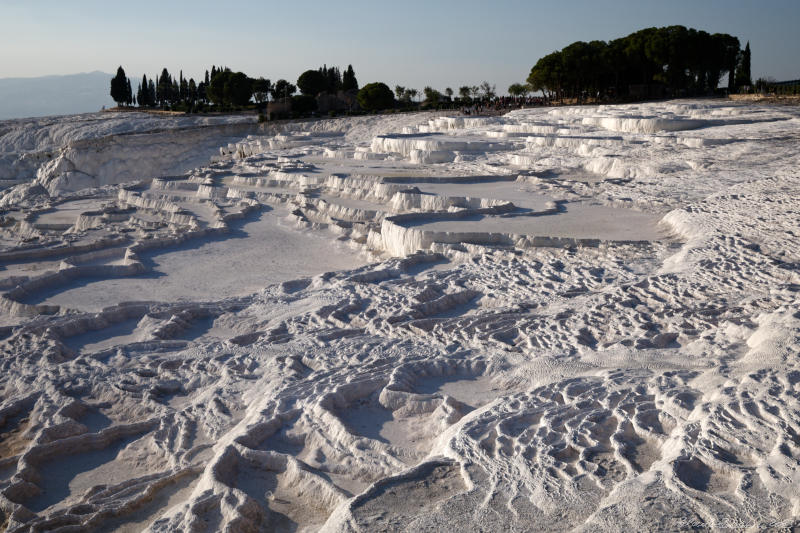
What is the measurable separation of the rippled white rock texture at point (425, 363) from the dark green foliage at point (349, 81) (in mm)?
27961

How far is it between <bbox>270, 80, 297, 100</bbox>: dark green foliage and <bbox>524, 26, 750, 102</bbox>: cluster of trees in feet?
39.2

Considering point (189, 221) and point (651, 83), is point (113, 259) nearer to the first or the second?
point (189, 221)

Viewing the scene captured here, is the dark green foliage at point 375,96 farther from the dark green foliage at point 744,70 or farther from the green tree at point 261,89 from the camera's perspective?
the dark green foliage at point 744,70

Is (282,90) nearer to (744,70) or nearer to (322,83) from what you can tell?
(322,83)

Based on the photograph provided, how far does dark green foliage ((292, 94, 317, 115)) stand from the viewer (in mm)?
29797

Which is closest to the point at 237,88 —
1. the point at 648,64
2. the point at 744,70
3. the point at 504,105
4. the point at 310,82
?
the point at 310,82

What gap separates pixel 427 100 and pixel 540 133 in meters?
23.6

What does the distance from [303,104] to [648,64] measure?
47.5 ft

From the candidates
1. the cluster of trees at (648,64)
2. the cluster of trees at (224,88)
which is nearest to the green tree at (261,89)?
the cluster of trees at (224,88)

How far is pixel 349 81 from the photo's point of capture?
3731 cm

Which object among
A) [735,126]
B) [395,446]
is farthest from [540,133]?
[395,446]

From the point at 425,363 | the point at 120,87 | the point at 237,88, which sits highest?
the point at 120,87

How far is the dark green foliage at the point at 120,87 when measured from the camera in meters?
37.2

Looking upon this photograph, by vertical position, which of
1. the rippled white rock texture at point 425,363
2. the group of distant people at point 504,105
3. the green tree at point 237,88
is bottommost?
the rippled white rock texture at point 425,363
